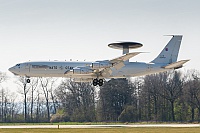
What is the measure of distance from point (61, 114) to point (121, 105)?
1636 centimetres

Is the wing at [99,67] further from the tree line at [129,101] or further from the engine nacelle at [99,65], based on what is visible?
the tree line at [129,101]

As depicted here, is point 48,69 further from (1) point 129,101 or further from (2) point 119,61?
(1) point 129,101

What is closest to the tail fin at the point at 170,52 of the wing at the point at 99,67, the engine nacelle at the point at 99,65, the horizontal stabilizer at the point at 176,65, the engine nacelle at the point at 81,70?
the horizontal stabilizer at the point at 176,65

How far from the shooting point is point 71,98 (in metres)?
118

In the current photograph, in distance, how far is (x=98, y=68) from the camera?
62656 millimetres

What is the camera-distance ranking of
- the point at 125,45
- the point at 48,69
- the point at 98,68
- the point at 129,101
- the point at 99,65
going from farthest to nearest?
the point at 129,101
the point at 125,45
the point at 48,69
the point at 98,68
the point at 99,65

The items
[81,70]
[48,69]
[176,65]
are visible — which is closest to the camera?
[81,70]

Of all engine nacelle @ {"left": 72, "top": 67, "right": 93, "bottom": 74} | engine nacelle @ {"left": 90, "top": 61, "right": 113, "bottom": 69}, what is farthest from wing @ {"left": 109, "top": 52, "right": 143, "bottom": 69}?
engine nacelle @ {"left": 72, "top": 67, "right": 93, "bottom": 74}

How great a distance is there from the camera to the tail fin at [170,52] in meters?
71.3

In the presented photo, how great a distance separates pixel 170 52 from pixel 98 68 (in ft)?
52.2

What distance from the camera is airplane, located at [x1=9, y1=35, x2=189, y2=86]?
63000 millimetres

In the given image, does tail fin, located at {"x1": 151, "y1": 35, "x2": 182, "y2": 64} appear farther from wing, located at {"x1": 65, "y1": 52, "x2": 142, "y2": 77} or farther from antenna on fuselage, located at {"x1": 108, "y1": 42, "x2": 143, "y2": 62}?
wing, located at {"x1": 65, "y1": 52, "x2": 142, "y2": 77}

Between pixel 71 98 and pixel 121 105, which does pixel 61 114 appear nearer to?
pixel 71 98

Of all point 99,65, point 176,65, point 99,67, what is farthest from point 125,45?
point 176,65
